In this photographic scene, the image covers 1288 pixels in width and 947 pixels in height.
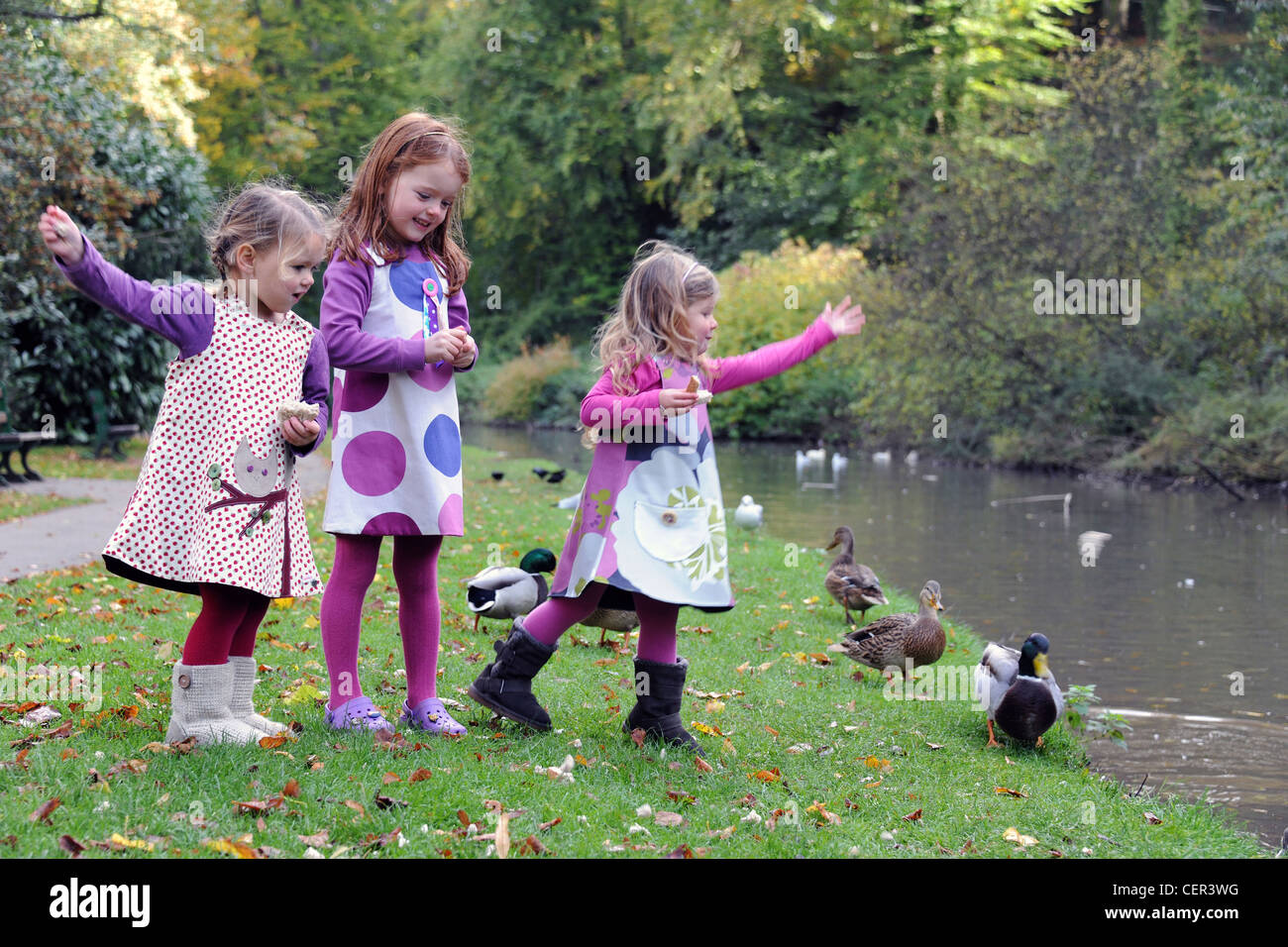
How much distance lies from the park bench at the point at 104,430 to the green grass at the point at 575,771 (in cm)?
1043

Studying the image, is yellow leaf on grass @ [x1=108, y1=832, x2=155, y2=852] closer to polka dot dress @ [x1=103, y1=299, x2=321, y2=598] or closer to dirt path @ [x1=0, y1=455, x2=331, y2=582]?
polka dot dress @ [x1=103, y1=299, x2=321, y2=598]

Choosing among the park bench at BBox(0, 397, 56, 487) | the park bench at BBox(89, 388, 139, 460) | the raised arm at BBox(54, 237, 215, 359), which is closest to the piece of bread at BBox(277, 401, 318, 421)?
the raised arm at BBox(54, 237, 215, 359)

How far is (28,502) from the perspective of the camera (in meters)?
11.2

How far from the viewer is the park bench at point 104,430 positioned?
53.3ft

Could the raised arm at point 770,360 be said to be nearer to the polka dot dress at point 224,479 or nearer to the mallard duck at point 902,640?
the polka dot dress at point 224,479

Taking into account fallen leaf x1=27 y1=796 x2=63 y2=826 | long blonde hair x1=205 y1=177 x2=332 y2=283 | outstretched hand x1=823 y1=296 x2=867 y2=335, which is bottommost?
fallen leaf x1=27 y1=796 x2=63 y2=826

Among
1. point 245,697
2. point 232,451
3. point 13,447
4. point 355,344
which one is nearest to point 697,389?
point 355,344

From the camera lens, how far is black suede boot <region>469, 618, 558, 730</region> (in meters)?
4.37

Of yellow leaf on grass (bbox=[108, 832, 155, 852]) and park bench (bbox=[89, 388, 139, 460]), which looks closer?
yellow leaf on grass (bbox=[108, 832, 155, 852])

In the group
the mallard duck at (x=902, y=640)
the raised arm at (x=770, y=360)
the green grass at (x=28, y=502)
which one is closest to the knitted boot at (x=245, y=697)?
the raised arm at (x=770, y=360)

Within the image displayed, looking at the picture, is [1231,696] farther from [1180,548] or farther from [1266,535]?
[1266,535]

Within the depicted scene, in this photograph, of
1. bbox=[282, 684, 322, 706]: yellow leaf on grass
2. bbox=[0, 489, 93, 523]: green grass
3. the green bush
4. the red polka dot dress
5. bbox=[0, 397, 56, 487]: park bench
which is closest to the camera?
the red polka dot dress

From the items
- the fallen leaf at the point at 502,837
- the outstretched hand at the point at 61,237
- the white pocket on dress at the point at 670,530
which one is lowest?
the fallen leaf at the point at 502,837

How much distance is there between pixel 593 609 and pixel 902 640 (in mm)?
2235
